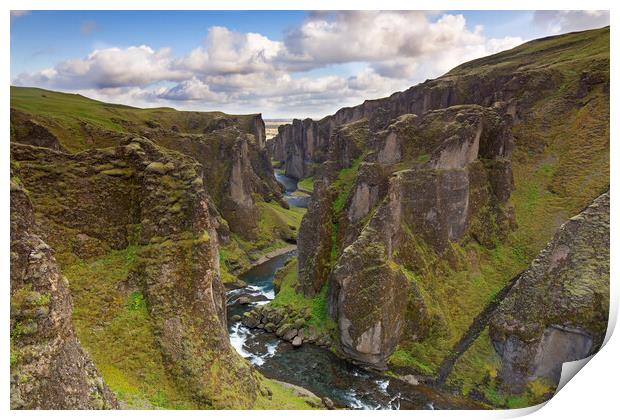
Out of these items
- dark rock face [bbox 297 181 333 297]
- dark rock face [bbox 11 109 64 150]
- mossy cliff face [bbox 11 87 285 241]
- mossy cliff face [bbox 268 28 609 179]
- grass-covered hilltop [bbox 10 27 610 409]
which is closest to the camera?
grass-covered hilltop [bbox 10 27 610 409]

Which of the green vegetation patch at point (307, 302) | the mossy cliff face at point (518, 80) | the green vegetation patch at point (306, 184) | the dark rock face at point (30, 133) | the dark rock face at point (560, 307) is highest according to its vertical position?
the mossy cliff face at point (518, 80)

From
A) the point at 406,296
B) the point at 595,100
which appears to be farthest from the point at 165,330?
the point at 595,100

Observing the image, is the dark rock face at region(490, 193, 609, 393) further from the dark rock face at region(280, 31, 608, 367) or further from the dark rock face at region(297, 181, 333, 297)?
the dark rock face at region(297, 181, 333, 297)

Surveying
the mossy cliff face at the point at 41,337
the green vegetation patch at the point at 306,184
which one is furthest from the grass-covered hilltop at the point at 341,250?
the green vegetation patch at the point at 306,184

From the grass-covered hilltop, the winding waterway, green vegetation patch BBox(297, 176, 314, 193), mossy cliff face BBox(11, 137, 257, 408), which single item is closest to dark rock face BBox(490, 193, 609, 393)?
the grass-covered hilltop

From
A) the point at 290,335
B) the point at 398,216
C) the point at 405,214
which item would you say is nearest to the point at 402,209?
the point at 405,214

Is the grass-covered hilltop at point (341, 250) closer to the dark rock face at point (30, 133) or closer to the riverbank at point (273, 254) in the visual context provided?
the dark rock face at point (30, 133)

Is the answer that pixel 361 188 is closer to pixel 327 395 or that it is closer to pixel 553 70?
pixel 327 395
